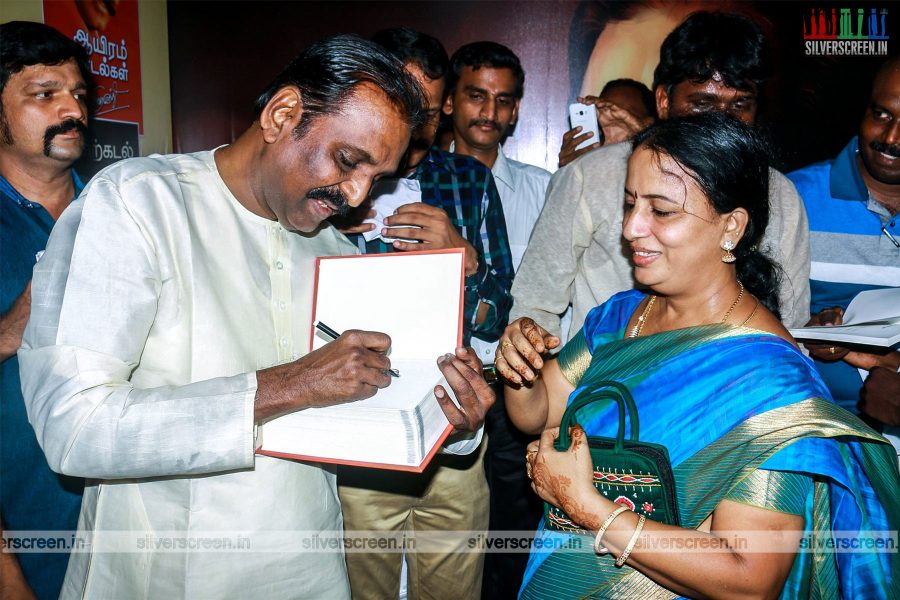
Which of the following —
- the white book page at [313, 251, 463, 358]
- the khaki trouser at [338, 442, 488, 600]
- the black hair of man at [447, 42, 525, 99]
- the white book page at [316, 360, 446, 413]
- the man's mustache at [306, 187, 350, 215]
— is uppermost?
the black hair of man at [447, 42, 525, 99]

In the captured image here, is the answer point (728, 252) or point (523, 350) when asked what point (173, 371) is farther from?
point (728, 252)

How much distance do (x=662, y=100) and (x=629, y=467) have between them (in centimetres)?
163

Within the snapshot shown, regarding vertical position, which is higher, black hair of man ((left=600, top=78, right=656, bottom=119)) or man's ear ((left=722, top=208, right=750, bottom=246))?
black hair of man ((left=600, top=78, right=656, bottom=119))

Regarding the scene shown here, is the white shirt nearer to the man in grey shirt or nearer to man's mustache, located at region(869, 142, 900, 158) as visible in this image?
the man in grey shirt

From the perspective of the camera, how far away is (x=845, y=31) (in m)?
4.26

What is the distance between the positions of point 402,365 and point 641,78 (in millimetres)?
3689

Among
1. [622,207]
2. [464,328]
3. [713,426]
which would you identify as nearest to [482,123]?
[622,207]

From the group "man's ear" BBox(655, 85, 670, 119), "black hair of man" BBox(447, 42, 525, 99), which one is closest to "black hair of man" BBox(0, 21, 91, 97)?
"black hair of man" BBox(447, 42, 525, 99)

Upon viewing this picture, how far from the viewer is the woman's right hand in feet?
5.34

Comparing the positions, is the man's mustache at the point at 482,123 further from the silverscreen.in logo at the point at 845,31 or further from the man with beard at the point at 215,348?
the silverscreen.in logo at the point at 845,31

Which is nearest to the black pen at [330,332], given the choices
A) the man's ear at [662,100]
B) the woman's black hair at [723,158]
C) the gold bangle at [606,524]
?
the gold bangle at [606,524]

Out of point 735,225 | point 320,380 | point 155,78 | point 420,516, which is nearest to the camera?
point 320,380

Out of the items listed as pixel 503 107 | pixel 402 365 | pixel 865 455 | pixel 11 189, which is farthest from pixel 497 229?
pixel 11 189

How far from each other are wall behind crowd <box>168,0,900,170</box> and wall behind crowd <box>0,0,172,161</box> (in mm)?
113
